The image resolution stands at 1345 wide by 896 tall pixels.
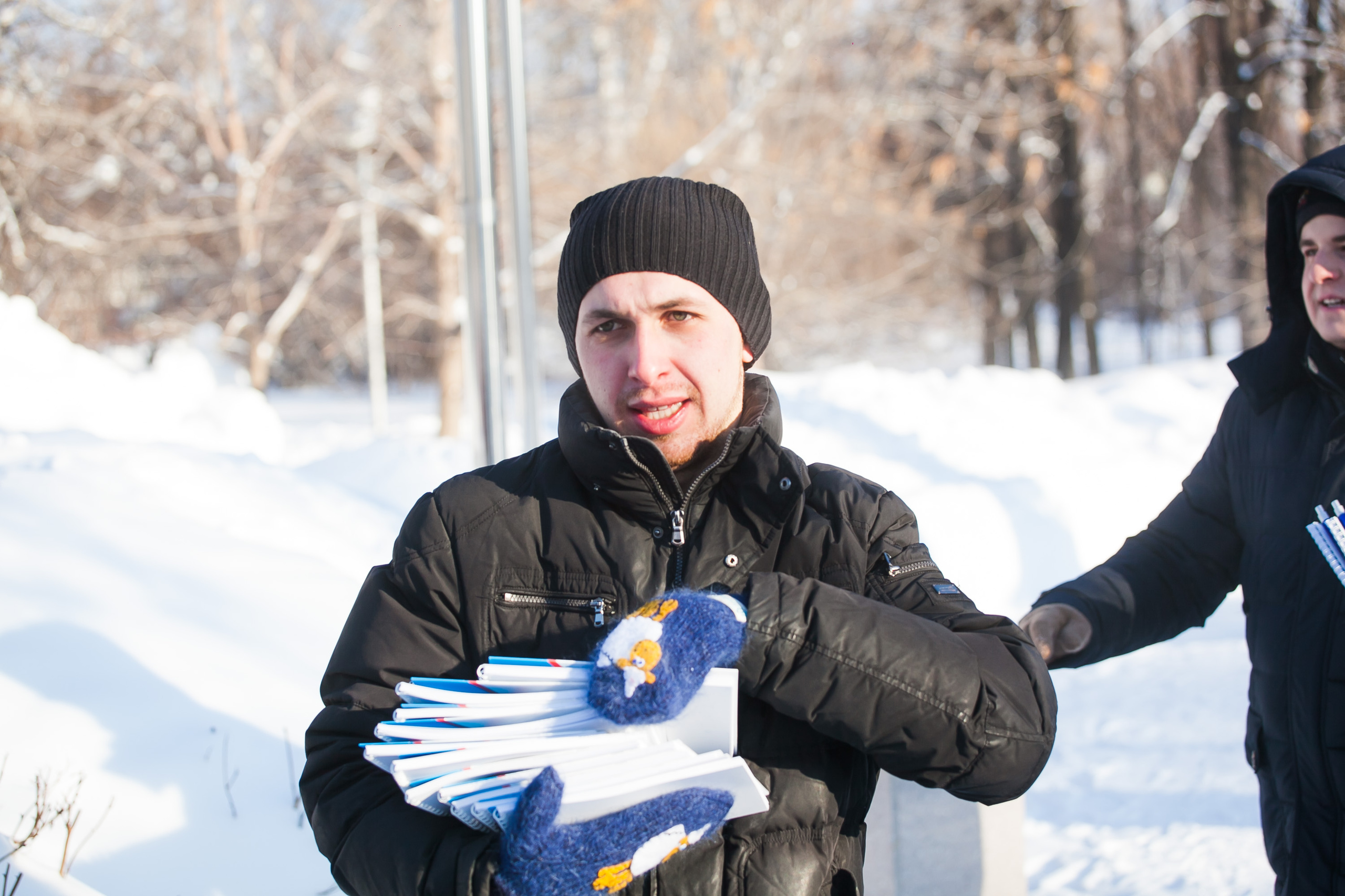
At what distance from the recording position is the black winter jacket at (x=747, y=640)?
4.33 feet

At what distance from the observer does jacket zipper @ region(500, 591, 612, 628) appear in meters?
1.53

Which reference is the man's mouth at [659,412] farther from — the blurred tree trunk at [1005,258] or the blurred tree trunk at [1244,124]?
the blurred tree trunk at [1005,258]

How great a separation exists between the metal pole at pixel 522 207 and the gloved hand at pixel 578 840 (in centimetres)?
412

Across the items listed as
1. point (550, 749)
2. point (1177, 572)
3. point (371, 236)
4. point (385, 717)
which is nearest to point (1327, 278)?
point (1177, 572)

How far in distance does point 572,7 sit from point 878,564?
13084 mm

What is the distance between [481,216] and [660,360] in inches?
143

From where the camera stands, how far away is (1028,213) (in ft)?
60.1

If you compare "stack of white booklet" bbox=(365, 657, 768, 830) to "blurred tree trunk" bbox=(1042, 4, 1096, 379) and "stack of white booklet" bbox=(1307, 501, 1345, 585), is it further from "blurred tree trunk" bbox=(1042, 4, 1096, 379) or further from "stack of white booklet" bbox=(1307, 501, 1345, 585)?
"blurred tree trunk" bbox=(1042, 4, 1096, 379)

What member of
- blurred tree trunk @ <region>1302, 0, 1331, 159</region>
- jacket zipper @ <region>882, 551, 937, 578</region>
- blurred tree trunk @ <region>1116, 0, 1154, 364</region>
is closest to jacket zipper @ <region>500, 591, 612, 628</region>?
jacket zipper @ <region>882, 551, 937, 578</region>

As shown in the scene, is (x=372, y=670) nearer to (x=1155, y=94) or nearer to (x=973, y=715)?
(x=973, y=715)

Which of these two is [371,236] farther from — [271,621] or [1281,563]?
[1281,563]

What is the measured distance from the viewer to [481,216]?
492cm

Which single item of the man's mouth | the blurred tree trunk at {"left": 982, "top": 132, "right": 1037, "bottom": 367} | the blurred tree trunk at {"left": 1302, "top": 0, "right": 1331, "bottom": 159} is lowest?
the blurred tree trunk at {"left": 982, "top": 132, "right": 1037, "bottom": 367}

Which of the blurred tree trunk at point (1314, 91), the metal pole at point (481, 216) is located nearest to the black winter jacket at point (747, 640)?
the metal pole at point (481, 216)
